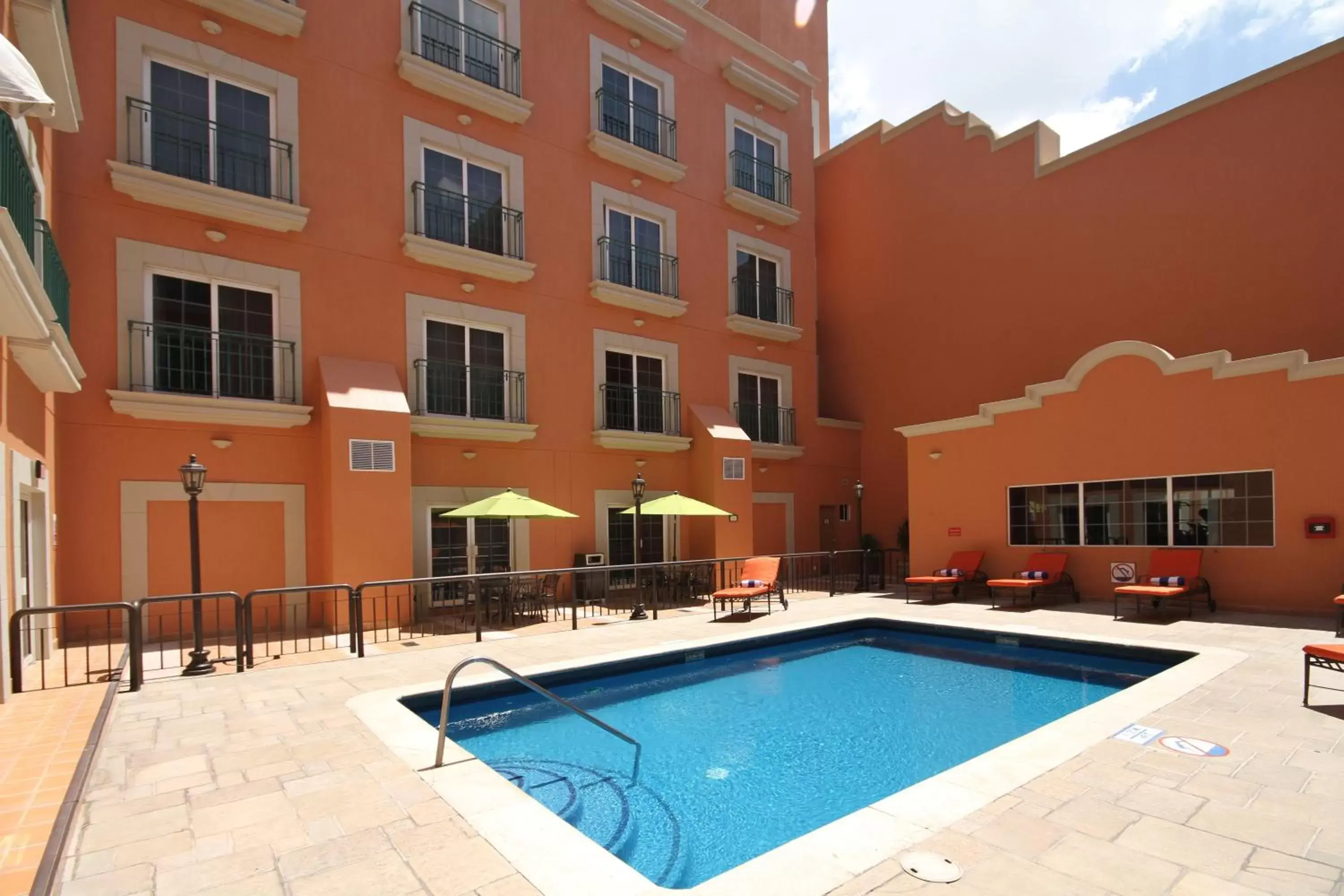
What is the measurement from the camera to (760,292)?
18.4 meters

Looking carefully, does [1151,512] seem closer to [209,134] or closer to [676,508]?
[676,508]

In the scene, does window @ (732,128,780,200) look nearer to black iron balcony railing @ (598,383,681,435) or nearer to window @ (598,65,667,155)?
window @ (598,65,667,155)

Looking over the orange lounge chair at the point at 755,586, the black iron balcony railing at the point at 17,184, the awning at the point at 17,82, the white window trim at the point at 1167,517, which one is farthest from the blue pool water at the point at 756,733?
the black iron balcony railing at the point at 17,184

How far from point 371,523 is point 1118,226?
53.3 feet

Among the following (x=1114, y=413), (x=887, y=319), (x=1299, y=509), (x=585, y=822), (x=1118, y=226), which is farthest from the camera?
(x=887, y=319)

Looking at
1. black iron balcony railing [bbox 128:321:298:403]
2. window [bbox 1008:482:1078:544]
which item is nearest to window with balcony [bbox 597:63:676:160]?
black iron balcony railing [bbox 128:321:298:403]

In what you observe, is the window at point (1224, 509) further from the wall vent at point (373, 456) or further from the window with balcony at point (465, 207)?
the wall vent at point (373, 456)

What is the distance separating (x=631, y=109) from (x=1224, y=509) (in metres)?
14.1

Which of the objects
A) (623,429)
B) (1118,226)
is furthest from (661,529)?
(1118,226)

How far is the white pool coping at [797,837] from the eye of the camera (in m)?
3.20

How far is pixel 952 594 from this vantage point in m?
13.5

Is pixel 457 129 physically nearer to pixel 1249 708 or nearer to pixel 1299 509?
pixel 1249 708

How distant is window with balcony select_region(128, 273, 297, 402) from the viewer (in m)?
10.2

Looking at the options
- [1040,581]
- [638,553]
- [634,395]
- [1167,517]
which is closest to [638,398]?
[634,395]
